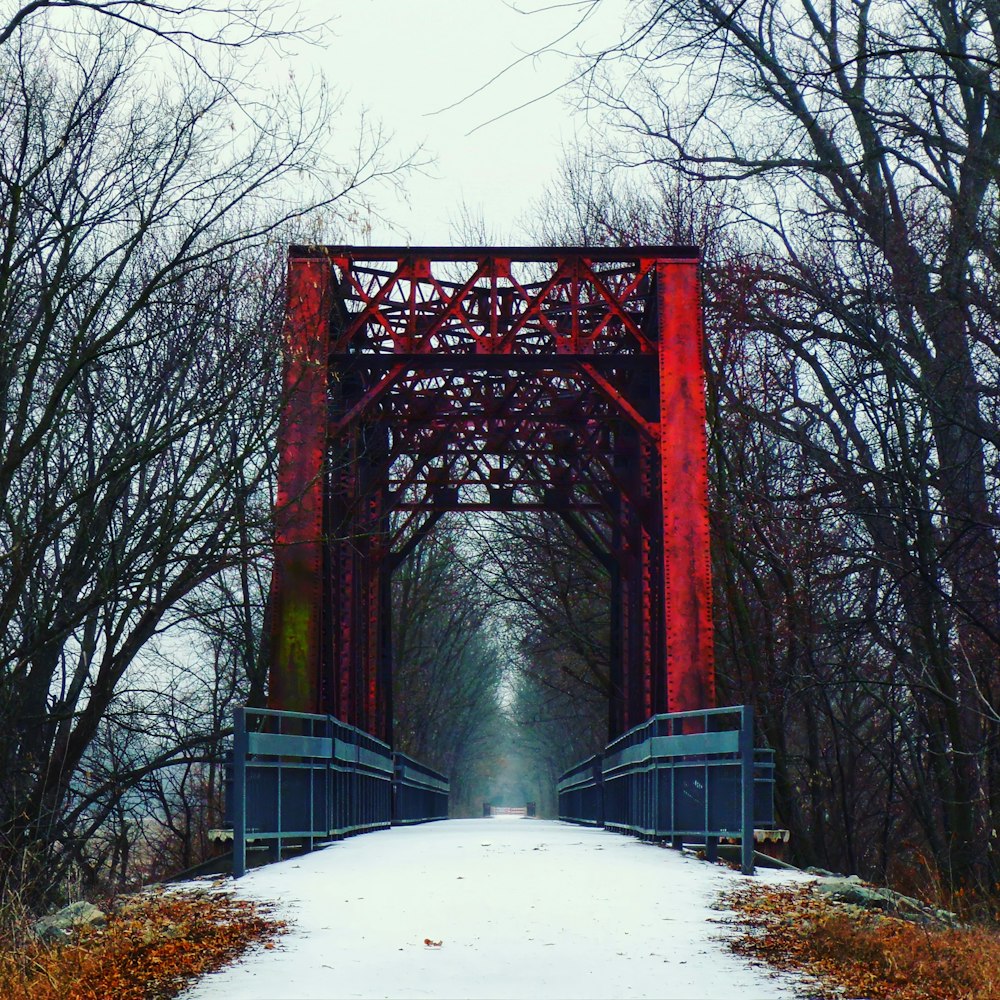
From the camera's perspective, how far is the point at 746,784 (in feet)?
36.9

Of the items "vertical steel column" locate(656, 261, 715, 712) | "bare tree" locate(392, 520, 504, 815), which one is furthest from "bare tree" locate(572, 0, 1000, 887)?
"bare tree" locate(392, 520, 504, 815)

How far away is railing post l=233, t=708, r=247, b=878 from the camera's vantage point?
35.3 ft

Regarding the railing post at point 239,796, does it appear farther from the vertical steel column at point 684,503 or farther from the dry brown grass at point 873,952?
the vertical steel column at point 684,503

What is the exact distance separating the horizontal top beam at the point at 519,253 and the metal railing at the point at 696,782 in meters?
5.24

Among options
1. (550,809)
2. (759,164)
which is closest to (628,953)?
(759,164)

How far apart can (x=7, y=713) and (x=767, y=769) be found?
6.95 m

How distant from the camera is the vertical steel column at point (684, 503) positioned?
15.1 metres

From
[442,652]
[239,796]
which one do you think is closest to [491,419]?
[239,796]

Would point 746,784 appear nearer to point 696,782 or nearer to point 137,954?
point 696,782

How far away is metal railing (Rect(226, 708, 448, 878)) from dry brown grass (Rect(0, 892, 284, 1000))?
2.22 metres

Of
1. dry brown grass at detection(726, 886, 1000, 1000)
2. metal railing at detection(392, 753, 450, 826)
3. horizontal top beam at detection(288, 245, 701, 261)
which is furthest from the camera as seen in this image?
metal railing at detection(392, 753, 450, 826)

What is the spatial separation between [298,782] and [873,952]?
684 cm

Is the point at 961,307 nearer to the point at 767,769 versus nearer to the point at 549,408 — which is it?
the point at 767,769

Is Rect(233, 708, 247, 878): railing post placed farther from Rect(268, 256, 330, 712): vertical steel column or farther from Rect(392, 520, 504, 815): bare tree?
Rect(392, 520, 504, 815): bare tree
